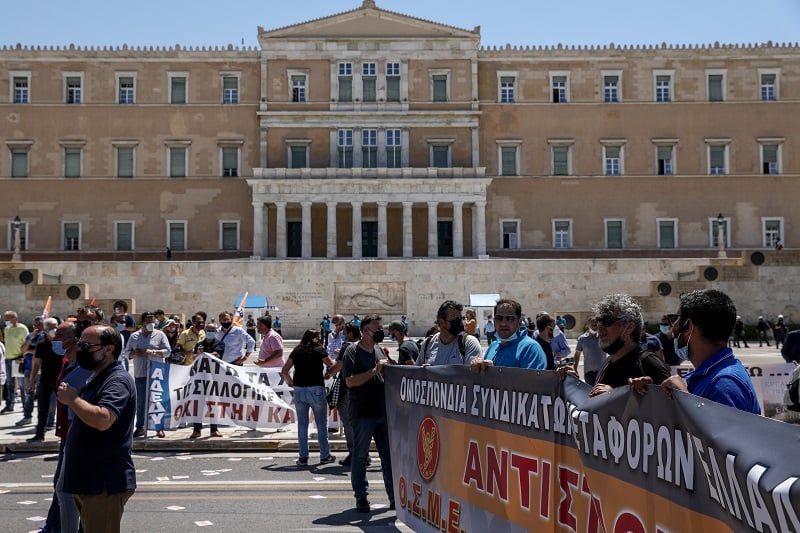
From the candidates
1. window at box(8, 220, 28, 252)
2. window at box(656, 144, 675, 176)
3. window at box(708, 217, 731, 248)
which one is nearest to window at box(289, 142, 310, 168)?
window at box(8, 220, 28, 252)

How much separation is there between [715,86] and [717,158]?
374cm

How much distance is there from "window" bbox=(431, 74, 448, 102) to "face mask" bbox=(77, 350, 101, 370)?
43.4 m

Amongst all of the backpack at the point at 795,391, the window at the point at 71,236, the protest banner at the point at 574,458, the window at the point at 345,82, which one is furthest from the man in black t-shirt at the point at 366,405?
the window at the point at 71,236

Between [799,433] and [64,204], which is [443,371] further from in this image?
[64,204]

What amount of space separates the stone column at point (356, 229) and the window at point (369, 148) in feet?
9.20

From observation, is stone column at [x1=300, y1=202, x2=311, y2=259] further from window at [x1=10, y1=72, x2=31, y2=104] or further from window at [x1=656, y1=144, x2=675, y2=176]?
window at [x1=656, y1=144, x2=675, y2=176]

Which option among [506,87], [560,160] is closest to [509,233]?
[560,160]

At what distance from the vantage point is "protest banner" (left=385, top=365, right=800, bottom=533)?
2.92m

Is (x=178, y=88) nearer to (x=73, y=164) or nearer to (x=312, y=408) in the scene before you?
(x=73, y=164)

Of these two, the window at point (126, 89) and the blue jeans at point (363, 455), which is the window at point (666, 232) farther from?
the blue jeans at point (363, 455)

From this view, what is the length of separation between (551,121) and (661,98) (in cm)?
582

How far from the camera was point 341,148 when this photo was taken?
47.2 metres

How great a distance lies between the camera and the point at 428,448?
6094 millimetres

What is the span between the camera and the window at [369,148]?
4706 cm
